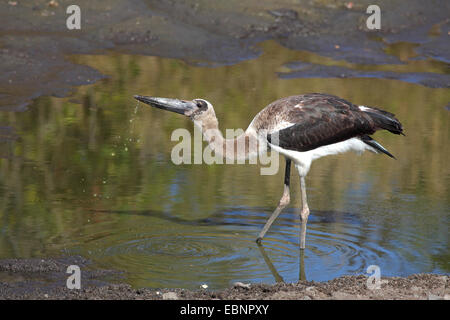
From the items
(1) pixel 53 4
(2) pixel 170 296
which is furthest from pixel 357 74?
(2) pixel 170 296

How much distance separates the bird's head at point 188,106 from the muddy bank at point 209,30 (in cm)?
475

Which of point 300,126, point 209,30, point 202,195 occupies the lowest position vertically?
point 202,195

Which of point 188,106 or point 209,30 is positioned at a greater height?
point 209,30

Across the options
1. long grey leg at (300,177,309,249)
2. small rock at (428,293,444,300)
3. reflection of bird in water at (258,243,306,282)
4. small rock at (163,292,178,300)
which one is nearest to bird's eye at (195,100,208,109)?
long grey leg at (300,177,309,249)

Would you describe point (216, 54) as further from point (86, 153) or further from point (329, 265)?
Result: point (329, 265)

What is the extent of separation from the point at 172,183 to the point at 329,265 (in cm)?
217

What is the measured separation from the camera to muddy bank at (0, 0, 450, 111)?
38.7 feet

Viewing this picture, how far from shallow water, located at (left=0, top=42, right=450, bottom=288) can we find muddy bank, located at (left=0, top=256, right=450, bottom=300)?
279 millimetres

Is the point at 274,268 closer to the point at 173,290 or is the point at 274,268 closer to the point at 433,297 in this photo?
the point at 173,290

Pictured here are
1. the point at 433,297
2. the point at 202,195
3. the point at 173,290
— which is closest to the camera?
the point at 433,297

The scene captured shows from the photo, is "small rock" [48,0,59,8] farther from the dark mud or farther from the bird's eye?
the bird's eye

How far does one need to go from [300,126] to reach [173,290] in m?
1.77

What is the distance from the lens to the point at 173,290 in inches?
195
